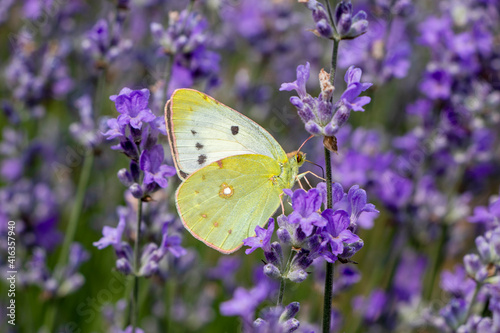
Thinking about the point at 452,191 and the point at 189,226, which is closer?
the point at 189,226

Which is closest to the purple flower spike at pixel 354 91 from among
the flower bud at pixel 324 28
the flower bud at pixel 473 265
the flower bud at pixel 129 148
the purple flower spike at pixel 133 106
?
the flower bud at pixel 324 28

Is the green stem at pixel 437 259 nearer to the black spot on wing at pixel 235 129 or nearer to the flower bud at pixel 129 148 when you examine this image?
the black spot on wing at pixel 235 129

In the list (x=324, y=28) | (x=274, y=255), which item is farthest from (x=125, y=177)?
(x=324, y=28)

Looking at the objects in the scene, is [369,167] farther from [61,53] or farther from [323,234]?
[61,53]

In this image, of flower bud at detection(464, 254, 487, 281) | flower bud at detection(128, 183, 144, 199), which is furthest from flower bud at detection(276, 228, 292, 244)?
flower bud at detection(464, 254, 487, 281)

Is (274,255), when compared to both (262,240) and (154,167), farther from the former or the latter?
(154,167)

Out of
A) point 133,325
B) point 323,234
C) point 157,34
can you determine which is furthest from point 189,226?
point 157,34
